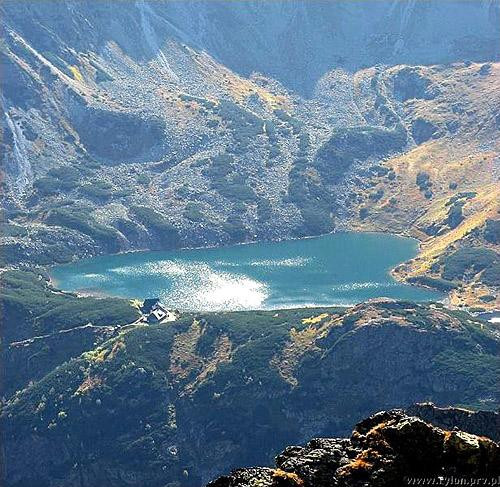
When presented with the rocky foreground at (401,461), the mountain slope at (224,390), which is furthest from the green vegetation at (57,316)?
the rocky foreground at (401,461)

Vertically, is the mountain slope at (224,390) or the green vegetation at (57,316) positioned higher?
the green vegetation at (57,316)

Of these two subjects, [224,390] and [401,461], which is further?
[224,390]

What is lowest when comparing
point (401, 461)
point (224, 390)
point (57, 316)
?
point (401, 461)

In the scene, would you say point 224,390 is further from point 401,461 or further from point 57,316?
point 401,461

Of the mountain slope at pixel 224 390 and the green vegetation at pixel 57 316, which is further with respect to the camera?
the green vegetation at pixel 57 316

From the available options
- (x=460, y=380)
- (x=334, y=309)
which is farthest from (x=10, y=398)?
(x=460, y=380)

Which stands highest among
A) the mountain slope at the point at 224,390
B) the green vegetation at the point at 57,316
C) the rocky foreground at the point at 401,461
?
the green vegetation at the point at 57,316

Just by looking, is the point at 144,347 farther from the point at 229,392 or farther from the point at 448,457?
the point at 448,457

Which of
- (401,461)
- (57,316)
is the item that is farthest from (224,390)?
(401,461)

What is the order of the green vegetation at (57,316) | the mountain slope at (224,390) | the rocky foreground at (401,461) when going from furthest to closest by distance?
the green vegetation at (57,316), the mountain slope at (224,390), the rocky foreground at (401,461)

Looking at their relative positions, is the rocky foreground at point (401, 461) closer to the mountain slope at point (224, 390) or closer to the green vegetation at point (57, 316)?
the mountain slope at point (224, 390)

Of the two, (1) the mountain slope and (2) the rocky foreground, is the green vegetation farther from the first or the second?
(2) the rocky foreground
